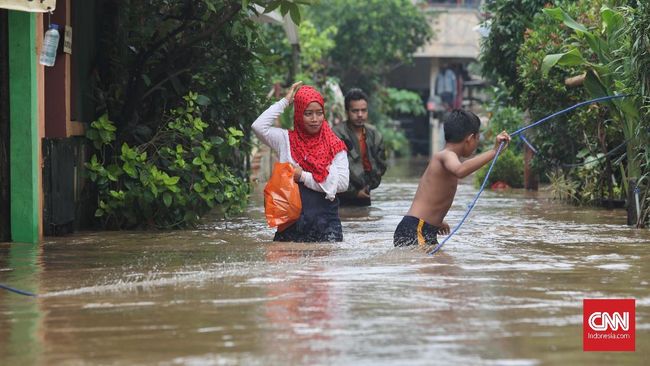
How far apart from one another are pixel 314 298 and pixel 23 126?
4.69 meters

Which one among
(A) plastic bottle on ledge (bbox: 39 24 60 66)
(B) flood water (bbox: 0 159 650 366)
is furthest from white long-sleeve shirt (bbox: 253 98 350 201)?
(A) plastic bottle on ledge (bbox: 39 24 60 66)

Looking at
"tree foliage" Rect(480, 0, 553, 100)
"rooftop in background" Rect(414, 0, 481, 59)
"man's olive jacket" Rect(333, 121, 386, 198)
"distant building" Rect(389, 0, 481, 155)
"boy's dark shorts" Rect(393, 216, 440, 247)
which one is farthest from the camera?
"rooftop in background" Rect(414, 0, 481, 59)

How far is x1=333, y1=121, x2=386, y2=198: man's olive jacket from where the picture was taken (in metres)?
14.5

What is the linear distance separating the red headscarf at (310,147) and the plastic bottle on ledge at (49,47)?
2.21m

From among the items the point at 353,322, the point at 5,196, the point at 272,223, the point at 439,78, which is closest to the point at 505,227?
the point at 272,223

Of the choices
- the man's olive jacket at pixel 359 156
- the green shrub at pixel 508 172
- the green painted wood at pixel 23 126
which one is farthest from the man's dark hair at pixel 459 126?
the green shrub at pixel 508 172

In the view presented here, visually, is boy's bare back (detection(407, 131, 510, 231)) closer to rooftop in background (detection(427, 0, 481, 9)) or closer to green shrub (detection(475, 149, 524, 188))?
green shrub (detection(475, 149, 524, 188))

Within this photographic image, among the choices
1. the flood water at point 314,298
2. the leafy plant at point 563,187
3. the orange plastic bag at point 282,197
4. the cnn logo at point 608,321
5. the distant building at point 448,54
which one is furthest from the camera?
the distant building at point 448,54

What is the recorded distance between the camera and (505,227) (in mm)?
12398

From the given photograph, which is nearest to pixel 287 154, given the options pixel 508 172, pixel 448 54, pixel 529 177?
pixel 529 177

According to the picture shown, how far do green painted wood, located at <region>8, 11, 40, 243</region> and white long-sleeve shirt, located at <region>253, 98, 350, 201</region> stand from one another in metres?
2.02

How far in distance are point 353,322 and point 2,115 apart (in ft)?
Answer: 18.5
